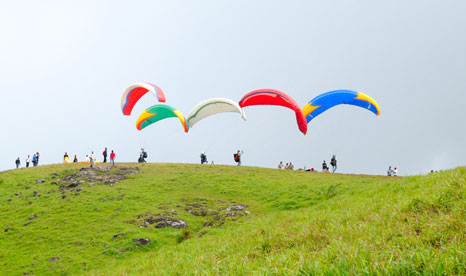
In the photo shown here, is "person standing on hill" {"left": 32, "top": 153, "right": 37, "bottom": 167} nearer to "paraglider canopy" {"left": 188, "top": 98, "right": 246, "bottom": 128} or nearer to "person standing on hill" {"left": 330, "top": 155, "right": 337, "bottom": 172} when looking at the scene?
"paraglider canopy" {"left": 188, "top": 98, "right": 246, "bottom": 128}

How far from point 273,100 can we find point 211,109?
280 inches

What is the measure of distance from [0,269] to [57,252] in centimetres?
275

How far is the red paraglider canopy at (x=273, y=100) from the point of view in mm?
32219

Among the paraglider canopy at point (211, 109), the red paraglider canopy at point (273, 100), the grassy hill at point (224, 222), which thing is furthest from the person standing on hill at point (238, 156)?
the red paraglider canopy at point (273, 100)

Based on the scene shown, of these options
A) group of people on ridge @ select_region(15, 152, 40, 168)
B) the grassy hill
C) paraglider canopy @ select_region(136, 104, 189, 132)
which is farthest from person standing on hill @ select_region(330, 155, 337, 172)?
group of people on ridge @ select_region(15, 152, 40, 168)

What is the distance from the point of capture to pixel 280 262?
5480 millimetres

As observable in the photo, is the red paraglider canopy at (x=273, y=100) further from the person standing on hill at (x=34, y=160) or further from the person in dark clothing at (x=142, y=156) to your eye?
the person standing on hill at (x=34, y=160)

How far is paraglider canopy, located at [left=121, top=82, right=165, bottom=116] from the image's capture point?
38.1 m

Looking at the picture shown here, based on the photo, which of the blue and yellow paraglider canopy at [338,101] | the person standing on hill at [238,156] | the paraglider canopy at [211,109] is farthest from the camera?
the person standing on hill at [238,156]

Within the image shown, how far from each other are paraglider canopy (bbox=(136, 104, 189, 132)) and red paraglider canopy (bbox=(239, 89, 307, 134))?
9103 millimetres

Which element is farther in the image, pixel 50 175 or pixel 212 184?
pixel 50 175

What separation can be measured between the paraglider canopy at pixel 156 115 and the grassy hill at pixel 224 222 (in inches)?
217

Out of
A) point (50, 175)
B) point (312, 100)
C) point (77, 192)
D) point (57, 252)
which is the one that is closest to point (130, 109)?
point (50, 175)

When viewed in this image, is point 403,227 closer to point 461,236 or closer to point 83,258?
point 461,236
